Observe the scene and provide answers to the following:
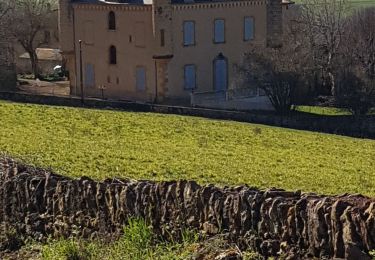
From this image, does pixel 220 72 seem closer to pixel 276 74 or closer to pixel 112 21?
pixel 276 74

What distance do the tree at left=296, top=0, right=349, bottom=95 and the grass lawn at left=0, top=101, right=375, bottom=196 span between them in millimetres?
14958

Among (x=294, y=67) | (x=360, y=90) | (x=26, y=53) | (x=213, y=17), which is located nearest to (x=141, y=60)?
(x=213, y=17)

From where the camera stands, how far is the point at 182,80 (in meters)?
53.7

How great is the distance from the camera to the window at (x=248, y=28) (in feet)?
185

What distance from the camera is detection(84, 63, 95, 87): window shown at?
2218 inches

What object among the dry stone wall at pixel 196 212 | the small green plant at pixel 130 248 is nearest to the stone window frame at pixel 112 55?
the dry stone wall at pixel 196 212

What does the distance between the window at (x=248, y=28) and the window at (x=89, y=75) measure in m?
9.52

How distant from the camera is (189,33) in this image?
53.8 metres

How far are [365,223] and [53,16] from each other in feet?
220

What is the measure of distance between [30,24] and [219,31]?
1996cm

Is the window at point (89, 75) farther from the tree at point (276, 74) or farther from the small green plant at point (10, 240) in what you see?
the small green plant at point (10, 240)

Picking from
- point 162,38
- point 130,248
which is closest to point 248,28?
point 162,38

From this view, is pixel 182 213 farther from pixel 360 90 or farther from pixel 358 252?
pixel 360 90

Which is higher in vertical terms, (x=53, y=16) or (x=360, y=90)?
(x=53, y=16)
